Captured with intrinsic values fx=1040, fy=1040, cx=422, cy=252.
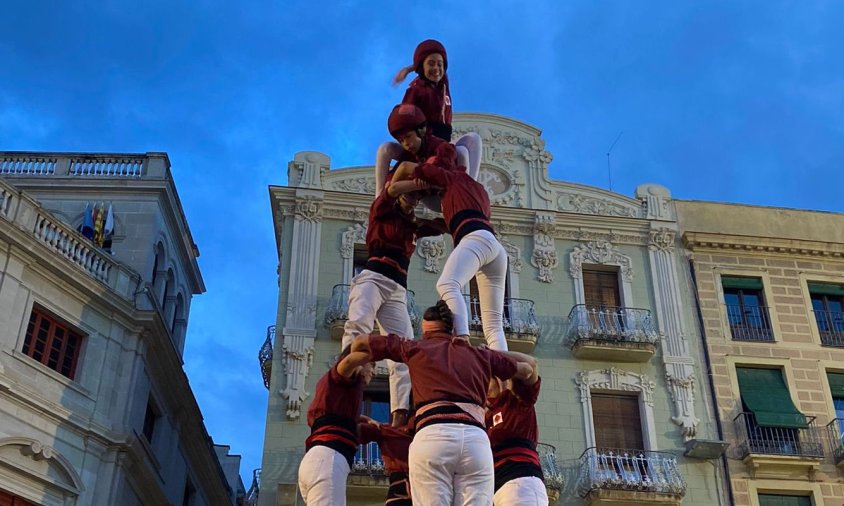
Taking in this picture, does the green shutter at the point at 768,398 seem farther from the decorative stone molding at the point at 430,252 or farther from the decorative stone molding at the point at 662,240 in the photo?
the decorative stone molding at the point at 430,252

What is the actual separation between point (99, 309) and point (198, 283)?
9.18 metres

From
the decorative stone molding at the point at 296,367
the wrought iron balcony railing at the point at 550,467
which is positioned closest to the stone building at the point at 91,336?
the decorative stone molding at the point at 296,367

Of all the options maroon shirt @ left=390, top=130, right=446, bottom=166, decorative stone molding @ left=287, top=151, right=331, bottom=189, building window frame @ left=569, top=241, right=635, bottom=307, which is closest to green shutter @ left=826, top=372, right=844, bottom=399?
building window frame @ left=569, top=241, right=635, bottom=307

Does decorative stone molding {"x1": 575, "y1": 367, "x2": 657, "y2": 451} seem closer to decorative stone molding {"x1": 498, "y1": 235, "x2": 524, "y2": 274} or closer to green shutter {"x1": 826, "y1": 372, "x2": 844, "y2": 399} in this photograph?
decorative stone molding {"x1": 498, "y1": 235, "x2": 524, "y2": 274}

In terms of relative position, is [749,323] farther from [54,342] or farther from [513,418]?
[513,418]

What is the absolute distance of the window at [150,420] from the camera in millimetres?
24406

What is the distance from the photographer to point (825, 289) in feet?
87.1

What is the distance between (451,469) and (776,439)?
17.3 m

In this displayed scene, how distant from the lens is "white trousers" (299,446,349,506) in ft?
31.6

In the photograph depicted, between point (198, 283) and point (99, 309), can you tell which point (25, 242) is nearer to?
point (99, 309)

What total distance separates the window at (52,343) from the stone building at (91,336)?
0.02 meters

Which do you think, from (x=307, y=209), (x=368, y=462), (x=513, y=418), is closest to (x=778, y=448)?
(x=368, y=462)

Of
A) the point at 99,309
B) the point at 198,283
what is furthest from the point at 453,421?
the point at 198,283

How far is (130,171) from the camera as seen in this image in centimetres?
2620
